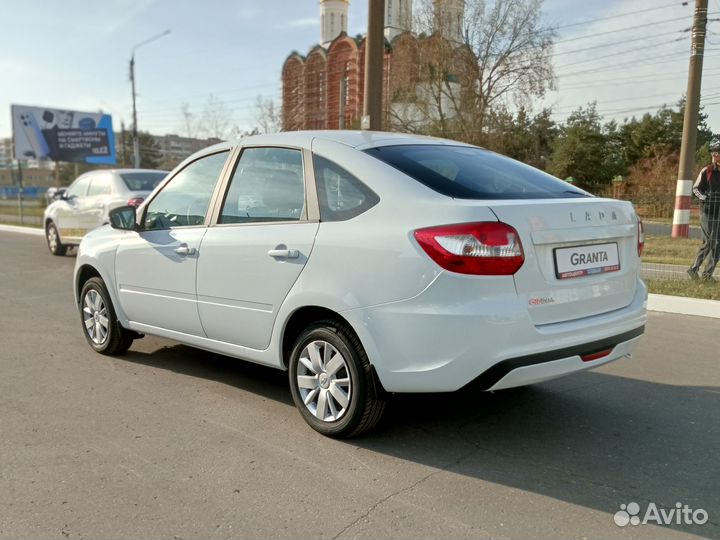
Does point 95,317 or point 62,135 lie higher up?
point 62,135

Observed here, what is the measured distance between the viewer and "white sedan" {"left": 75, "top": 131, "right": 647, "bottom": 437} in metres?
2.95

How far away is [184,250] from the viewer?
423 cm

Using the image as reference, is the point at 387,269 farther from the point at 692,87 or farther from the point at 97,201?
the point at 692,87

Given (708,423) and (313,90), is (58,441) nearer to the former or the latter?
(708,423)

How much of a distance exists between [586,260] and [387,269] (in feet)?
3.51

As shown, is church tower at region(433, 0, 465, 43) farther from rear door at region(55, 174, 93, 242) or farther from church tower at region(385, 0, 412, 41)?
rear door at region(55, 174, 93, 242)

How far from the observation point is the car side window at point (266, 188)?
373 cm

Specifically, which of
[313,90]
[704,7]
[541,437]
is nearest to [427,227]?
[541,437]

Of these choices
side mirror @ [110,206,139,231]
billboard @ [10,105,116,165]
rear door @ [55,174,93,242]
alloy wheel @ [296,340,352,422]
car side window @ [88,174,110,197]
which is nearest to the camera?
alloy wheel @ [296,340,352,422]

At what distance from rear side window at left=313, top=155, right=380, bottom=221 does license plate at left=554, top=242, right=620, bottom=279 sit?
100cm

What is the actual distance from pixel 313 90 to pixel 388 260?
211 feet

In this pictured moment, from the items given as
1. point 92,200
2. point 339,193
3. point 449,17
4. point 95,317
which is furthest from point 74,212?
point 449,17

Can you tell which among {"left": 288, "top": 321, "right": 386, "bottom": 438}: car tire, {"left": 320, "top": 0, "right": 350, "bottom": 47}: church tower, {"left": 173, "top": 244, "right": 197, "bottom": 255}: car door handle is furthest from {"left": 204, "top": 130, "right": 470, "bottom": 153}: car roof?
{"left": 320, "top": 0, "right": 350, "bottom": 47}: church tower

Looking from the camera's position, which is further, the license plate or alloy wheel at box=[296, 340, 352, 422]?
alloy wheel at box=[296, 340, 352, 422]
